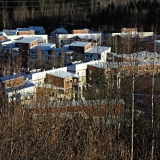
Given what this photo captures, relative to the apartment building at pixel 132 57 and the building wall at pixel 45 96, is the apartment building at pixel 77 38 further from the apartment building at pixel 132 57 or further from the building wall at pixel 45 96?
the apartment building at pixel 132 57

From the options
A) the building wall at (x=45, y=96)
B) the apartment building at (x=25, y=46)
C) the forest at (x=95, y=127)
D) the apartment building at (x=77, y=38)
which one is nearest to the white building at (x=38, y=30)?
the apartment building at (x=77, y=38)

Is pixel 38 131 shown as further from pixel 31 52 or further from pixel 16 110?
pixel 31 52

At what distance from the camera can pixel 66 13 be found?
1323 cm

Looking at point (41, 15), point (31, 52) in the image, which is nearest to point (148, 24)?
point (31, 52)

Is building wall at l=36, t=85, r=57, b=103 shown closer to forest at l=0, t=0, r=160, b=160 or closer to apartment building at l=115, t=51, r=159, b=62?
forest at l=0, t=0, r=160, b=160

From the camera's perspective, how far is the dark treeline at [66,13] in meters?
11.4

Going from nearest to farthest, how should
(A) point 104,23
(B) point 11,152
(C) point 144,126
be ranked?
1. (B) point 11,152
2. (C) point 144,126
3. (A) point 104,23

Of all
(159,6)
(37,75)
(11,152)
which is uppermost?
(159,6)

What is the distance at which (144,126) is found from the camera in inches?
111

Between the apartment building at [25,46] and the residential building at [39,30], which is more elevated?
the residential building at [39,30]

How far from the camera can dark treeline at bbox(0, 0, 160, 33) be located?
11.4 m

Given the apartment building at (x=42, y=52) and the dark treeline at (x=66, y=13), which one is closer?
the apartment building at (x=42, y=52)

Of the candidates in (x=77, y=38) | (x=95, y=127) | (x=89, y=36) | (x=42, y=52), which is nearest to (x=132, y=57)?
(x=95, y=127)

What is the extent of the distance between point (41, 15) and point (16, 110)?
36.1 ft
